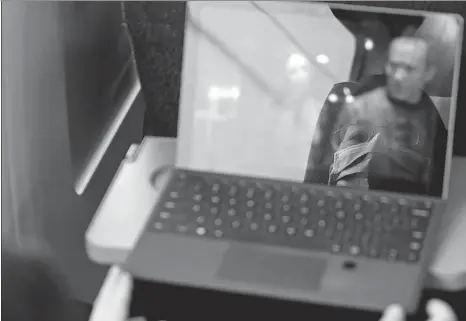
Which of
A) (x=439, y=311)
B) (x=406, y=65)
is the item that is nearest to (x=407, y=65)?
(x=406, y=65)

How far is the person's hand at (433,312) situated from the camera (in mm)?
563

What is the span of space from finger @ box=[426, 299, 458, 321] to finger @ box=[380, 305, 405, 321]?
45 mm

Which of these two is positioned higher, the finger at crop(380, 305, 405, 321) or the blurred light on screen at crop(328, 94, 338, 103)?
the blurred light on screen at crop(328, 94, 338, 103)

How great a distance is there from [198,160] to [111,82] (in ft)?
0.44

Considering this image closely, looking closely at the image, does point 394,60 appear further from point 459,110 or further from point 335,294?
point 335,294

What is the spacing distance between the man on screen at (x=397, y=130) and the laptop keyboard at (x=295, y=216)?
23 mm

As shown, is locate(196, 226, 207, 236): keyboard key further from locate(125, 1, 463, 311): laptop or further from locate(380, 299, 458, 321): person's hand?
locate(380, 299, 458, 321): person's hand

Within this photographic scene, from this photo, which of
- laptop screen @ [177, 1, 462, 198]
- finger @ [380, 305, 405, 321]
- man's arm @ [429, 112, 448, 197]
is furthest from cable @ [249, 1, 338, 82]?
finger @ [380, 305, 405, 321]

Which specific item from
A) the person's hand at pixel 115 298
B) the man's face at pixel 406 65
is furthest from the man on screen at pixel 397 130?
the person's hand at pixel 115 298

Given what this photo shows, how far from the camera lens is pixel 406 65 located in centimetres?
64

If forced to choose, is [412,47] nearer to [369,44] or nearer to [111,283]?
[369,44]

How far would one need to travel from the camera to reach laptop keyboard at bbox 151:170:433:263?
597mm

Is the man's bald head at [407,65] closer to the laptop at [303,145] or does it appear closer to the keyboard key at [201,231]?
the laptop at [303,145]

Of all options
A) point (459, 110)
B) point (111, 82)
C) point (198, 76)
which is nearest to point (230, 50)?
point (198, 76)
